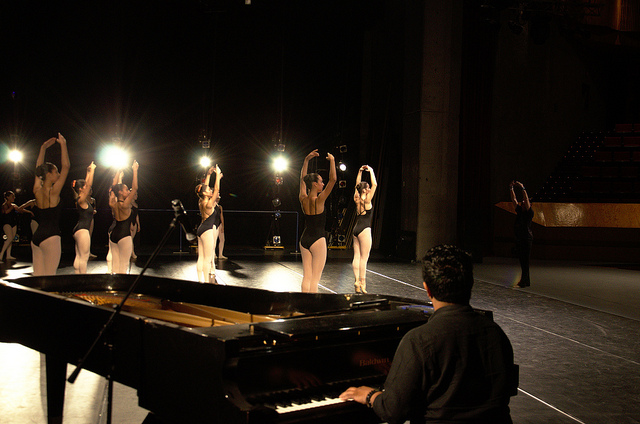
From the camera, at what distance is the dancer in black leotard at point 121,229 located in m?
7.26

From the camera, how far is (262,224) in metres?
15.3

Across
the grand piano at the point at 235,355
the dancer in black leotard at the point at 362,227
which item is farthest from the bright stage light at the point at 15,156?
the grand piano at the point at 235,355

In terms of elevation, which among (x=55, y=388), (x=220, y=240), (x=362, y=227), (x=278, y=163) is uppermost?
(x=278, y=163)

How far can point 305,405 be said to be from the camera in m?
1.99

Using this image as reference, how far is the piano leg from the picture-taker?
3.14 m

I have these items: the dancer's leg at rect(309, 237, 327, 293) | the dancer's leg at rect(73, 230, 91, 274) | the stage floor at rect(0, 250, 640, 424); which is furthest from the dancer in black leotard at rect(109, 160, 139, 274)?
the dancer's leg at rect(309, 237, 327, 293)

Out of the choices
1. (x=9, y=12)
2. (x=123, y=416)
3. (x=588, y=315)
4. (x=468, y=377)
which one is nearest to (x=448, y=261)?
(x=468, y=377)

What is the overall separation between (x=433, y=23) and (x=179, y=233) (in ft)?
26.7

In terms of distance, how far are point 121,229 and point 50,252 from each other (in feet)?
4.09

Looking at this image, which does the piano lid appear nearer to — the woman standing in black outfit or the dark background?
the woman standing in black outfit

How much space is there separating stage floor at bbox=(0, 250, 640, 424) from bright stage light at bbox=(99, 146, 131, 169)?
234cm

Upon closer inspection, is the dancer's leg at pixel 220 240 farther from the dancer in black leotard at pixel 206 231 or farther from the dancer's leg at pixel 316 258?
the dancer's leg at pixel 316 258

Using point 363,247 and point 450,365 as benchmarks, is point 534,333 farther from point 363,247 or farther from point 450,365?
point 450,365

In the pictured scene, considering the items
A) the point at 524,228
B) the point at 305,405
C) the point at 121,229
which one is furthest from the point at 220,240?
the point at 305,405
